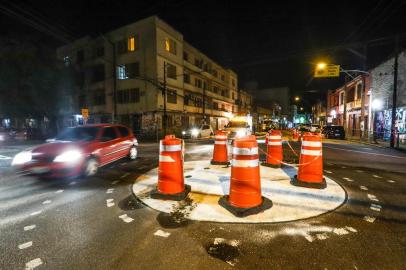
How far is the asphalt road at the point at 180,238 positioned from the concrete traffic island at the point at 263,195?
0.66 feet

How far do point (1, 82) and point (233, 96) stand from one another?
141 ft

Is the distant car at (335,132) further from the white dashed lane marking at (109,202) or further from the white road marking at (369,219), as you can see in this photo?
the white dashed lane marking at (109,202)

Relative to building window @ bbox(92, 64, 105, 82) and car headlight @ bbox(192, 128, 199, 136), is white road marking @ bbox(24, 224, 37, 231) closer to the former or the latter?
car headlight @ bbox(192, 128, 199, 136)

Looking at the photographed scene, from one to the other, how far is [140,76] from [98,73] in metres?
8.64

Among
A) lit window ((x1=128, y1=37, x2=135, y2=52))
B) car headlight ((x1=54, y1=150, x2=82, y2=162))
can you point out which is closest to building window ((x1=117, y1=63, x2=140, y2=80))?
lit window ((x1=128, y1=37, x2=135, y2=52))

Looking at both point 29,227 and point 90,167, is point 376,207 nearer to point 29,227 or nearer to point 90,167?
point 29,227

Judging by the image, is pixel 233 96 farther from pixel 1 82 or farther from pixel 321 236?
pixel 321 236

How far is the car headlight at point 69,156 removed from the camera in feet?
20.1

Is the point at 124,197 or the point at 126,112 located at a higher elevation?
the point at 126,112

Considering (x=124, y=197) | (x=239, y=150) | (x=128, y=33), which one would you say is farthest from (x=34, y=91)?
(x=239, y=150)

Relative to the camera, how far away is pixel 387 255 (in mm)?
2770

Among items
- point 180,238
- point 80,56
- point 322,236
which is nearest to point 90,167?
point 180,238

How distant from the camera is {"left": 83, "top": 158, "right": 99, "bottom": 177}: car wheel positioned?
6840mm

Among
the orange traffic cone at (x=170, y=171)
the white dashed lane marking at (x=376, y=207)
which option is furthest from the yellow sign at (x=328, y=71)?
the orange traffic cone at (x=170, y=171)
